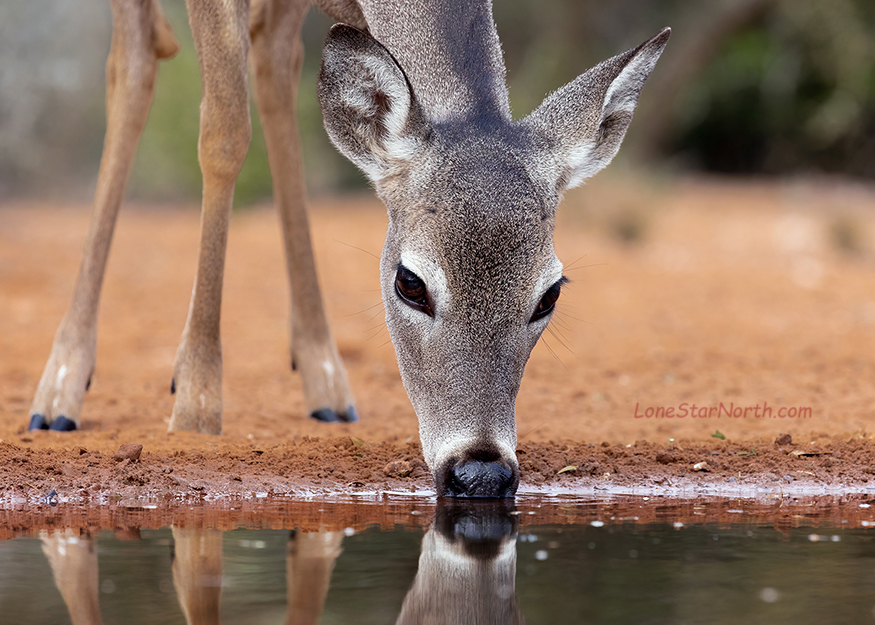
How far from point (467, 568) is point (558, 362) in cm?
628

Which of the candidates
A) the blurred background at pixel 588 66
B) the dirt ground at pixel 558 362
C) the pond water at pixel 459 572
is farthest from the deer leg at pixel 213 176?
the blurred background at pixel 588 66

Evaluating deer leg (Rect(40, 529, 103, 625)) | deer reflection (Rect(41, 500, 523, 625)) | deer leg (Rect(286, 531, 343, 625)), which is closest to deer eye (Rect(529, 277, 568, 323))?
deer reflection (Rect(41, 500, 523, 625))

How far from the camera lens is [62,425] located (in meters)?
6.78

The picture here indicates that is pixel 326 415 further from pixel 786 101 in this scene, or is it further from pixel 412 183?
pixel 786 101

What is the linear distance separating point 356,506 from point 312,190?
60.2ft

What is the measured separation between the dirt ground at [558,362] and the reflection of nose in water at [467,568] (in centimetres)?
71

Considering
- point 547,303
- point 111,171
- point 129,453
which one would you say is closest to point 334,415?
point 111,171

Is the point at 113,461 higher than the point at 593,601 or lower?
higher

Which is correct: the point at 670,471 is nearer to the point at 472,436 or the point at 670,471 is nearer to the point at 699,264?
the point at 472,436

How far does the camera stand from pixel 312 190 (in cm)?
2277

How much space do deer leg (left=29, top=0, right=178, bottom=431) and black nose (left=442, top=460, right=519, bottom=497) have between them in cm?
328

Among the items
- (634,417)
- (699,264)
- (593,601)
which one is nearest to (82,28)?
(699,264)

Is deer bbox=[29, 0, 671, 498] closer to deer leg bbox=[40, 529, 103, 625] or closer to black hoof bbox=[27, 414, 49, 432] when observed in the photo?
black hoof bbox=[27, 414, 49, 432]

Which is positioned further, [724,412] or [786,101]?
[786,101]
